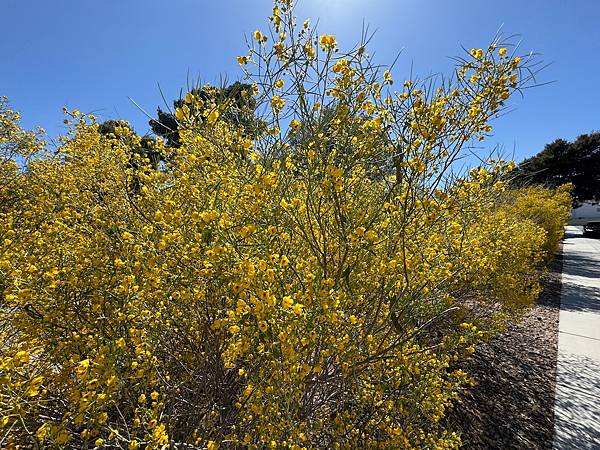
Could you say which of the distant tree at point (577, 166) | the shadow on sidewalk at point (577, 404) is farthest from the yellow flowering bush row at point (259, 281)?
the distant tree at point (577, 166)

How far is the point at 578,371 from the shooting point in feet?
14.2

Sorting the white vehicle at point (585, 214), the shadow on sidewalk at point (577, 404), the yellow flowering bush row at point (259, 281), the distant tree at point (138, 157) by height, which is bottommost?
the shadow on sidewalk at point (577, 404)

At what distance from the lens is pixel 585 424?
3.27 metres

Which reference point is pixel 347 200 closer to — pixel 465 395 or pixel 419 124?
pixel 419 124

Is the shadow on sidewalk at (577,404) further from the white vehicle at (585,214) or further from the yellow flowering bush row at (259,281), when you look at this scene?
the white vehicle at (585,214)

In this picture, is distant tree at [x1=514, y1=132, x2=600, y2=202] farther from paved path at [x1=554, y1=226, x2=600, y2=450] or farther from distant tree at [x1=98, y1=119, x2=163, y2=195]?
distant tree at [x1=98, y1=119, x2=163, y2=195]

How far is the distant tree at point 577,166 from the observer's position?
24344mm

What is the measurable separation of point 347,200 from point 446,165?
1.83 feet

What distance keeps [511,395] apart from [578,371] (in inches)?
52.6

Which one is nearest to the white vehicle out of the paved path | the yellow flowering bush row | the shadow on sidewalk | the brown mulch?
the paved path

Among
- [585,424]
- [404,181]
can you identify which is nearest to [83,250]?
[404,181]

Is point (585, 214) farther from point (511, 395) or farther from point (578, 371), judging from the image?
point (511, 395)

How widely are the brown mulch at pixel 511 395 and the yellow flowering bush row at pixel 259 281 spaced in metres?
1.42

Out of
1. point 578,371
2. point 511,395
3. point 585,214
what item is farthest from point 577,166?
point 585,214
